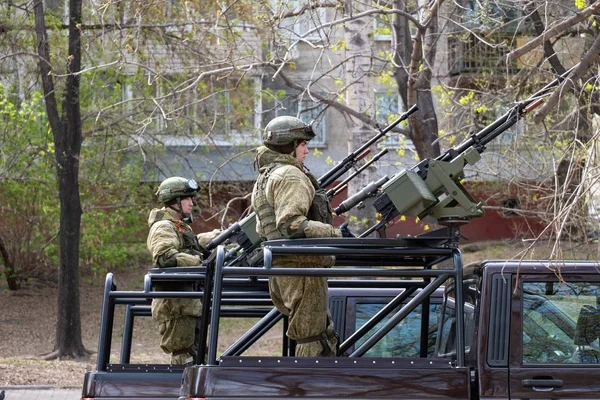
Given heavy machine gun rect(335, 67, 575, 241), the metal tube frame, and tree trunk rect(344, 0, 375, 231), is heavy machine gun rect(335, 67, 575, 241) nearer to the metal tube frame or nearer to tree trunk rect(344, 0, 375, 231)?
the metal tube frame

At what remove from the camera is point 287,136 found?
596 cm

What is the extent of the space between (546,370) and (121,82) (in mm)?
12584

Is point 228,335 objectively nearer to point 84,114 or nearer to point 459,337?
point 84,114

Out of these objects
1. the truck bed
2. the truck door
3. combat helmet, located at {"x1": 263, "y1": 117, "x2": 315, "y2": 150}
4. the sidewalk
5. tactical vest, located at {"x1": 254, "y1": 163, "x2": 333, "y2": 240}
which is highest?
combat helmet, located at {"x1": 263, "y1": 117, "x2": 315, "y2": 150}

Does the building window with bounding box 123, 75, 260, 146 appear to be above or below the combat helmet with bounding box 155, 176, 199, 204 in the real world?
above

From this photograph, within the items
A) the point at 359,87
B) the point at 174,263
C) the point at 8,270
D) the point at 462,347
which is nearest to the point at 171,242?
the point at 174,263

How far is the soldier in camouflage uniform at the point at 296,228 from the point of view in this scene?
560 cm

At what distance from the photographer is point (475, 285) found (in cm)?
576

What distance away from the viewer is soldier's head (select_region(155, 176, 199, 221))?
845 centimetres

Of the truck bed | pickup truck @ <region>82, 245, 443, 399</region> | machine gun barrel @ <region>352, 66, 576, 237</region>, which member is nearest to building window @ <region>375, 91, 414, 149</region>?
pickup truck @ <region>82, 245, 443, 399</region>

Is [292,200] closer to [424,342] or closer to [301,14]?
[424,342]

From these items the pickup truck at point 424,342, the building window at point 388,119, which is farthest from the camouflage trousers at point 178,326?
the building window at point 388,119

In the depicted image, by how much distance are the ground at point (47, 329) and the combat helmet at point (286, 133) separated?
7.16 metres

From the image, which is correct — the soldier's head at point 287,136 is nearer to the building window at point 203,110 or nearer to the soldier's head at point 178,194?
the soldier's head at point 178,194
